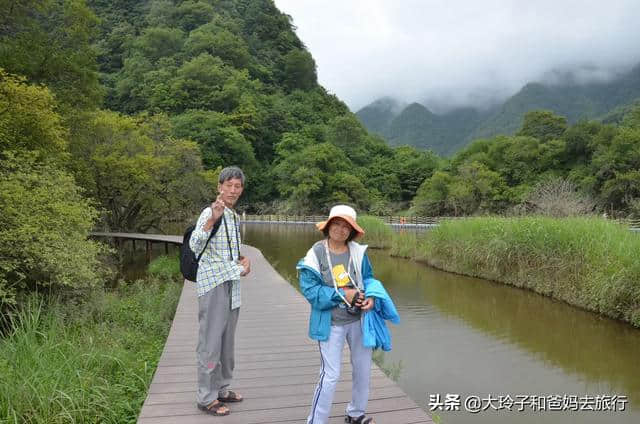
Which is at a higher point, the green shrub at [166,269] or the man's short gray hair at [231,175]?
the man's short gray hair at [231,175]

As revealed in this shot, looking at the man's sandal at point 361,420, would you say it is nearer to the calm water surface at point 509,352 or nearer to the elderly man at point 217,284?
the elderly man at point 217,284

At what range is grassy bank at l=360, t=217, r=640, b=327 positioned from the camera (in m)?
7.65

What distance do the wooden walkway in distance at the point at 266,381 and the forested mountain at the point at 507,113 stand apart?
64.7 metres

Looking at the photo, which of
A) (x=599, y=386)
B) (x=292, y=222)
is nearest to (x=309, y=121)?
(x=292, y=222)

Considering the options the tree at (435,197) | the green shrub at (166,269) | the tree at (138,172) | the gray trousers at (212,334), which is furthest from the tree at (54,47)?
the tree at (435,197)

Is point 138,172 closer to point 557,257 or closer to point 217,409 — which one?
point 557,257

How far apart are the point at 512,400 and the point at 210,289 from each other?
4.01 m

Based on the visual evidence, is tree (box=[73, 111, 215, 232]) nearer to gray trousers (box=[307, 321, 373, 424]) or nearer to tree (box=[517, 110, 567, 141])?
gray trousers (box=[307, 321, 373, 424])

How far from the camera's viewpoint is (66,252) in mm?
7270

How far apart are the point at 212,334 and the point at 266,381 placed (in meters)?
0.99

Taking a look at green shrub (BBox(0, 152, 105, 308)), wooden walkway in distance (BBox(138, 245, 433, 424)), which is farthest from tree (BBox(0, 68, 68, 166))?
wooden walkway in distance (BBox(138, 245, 433, 424))

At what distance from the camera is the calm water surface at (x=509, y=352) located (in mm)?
5141

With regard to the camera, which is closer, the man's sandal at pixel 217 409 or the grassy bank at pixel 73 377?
the man's sandal at pixel 217 409

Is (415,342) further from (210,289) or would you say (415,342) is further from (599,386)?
(210,289)
